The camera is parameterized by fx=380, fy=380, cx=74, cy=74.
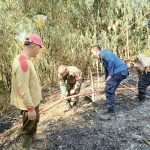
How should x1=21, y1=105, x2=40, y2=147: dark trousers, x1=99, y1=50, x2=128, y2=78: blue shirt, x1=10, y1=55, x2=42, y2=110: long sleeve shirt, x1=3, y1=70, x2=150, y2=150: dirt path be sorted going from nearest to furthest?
x1=10, y1=55, x2=42, y2=110: long sleeve shirt
x1=21, y1=105, x2=40, y2=147: dark trousers
x1=3, y1=70, x2=150, y2=150: dirt path
x1=99, y1=50, x2=128, y2=78: blue shirt

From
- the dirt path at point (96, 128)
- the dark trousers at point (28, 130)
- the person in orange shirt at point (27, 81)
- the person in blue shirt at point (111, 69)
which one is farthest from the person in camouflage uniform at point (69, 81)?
the person in orange shirt at point (27, 81)

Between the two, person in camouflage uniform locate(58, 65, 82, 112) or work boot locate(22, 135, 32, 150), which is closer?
work boot locate(22, 135, 32, 150)

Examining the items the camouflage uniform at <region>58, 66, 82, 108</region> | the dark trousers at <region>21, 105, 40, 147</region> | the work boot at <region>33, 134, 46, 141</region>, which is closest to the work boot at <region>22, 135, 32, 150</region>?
the dark trousers at <region>21, 105, 40, 147</region>

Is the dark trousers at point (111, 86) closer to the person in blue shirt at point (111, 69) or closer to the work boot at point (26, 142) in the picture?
the person in blue shirt at point (111, 69)

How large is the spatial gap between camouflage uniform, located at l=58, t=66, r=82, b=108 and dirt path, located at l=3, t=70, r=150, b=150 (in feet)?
0.89

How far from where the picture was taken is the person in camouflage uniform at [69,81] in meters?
6.98

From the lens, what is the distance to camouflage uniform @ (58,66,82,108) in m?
7.09

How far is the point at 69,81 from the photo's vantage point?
7.27 metres

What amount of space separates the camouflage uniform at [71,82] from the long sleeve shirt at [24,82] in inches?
91.3

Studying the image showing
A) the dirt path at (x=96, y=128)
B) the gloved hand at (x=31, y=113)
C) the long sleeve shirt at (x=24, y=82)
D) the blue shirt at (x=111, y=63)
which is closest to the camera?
the long sleeve shirt at (x=24, y=82)

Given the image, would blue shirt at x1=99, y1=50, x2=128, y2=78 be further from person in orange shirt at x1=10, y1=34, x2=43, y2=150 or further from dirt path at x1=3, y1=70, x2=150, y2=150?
person in orange shirt at x1=10, y1=34, x2=43, y2=150

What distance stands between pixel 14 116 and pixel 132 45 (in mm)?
4593

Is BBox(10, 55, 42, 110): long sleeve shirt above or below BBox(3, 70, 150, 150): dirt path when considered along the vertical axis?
above

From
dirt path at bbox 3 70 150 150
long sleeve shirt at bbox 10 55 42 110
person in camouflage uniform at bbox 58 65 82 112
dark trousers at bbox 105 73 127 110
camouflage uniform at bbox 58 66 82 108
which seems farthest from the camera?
camouflage uniform at bbox 58 66 82 108
